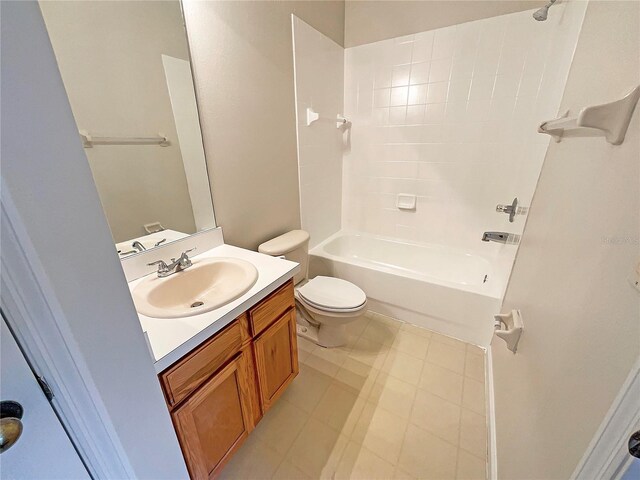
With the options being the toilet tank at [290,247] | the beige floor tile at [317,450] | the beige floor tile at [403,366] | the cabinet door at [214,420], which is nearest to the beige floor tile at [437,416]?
the beige floor tile at [403,366]

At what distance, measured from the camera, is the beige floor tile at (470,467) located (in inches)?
42.8

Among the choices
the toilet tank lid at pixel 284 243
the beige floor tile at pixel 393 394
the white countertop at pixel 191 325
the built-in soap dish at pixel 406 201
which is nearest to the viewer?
the white countertop at pixel 191 325

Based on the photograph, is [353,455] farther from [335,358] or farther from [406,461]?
[335,358]

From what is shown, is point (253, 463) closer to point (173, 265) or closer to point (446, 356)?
point (173, 265)

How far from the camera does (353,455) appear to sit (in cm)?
116

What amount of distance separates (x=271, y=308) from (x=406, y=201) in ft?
5.57

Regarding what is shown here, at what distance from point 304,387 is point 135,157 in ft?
4.71

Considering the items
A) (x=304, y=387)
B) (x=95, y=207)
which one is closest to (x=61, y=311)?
(x=95, y=207)

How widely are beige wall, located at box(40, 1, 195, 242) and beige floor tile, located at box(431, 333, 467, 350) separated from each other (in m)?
1.84

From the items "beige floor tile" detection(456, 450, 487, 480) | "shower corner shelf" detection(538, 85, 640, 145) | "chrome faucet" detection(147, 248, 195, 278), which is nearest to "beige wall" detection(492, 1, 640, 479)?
"shower corner shelf" detection(538, 85, 640, 145)

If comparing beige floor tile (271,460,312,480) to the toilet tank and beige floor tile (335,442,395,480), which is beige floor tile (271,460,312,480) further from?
the toilet tank

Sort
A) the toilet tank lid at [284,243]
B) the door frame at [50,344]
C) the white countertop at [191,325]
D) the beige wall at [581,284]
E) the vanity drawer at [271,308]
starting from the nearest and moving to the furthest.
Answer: the door frame at [50,344]
the beige wall at [581,284]
the white countertop at [191,325]
the vanity drawer at [271,308]
the toilet tank lid at [284,243]

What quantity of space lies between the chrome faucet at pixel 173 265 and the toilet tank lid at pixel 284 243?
0.50 metres

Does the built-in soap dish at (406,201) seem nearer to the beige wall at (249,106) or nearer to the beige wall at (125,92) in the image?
the beige wall at (249,106)
